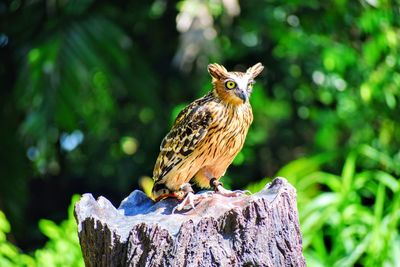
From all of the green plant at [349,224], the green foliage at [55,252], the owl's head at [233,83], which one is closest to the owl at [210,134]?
the owl's head at [233,83]

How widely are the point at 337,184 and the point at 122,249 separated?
110 inches

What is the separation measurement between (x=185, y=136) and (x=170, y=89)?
4015 millimetres

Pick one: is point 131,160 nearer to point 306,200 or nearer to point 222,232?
point 306,200

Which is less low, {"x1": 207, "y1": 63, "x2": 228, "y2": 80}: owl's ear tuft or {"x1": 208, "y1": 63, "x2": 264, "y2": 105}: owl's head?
{"x1": 207, "y1": 63, "x2": 228, "y2": 80}: owl's ear tuft

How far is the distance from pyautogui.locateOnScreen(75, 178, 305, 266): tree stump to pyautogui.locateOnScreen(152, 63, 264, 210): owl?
0.77m

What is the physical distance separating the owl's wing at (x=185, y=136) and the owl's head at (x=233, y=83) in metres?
0.12

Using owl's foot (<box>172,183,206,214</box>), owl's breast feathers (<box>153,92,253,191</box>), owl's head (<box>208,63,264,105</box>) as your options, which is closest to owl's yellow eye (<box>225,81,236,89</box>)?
owl's head (<box>208,63,264,105</box>)

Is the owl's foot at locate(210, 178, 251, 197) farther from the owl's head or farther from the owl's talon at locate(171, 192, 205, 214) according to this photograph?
the owl's head

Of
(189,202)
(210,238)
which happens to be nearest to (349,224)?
(189,202)

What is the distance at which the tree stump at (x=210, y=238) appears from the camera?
3.61 metres

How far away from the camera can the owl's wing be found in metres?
4.63

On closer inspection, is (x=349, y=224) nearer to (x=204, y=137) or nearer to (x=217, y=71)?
(x=204, y=137)

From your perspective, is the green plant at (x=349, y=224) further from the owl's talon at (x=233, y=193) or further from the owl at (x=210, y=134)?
the owl's talon at (x=233, y=193)

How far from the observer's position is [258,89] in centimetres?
822
